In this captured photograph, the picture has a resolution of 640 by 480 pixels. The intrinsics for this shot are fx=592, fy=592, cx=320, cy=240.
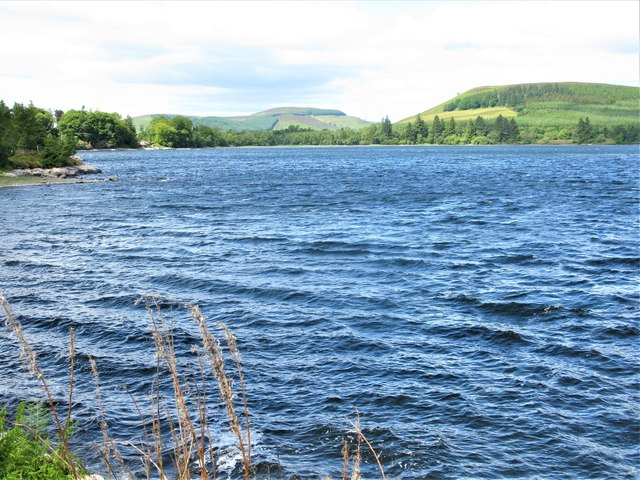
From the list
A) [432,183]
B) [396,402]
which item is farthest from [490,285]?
[432,183]

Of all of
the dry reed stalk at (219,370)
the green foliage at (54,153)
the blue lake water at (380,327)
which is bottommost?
the blue lake water at (380,327)

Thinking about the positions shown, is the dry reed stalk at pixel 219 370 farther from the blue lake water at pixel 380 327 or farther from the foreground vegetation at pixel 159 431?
the blue lake water at pixel 380 327

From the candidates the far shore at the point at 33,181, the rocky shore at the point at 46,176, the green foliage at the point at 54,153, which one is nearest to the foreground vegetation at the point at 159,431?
the far shore at the point at 33,181

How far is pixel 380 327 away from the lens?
1900cm

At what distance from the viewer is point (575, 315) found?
65.6 ft

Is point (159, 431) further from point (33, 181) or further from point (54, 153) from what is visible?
point (54, 153)

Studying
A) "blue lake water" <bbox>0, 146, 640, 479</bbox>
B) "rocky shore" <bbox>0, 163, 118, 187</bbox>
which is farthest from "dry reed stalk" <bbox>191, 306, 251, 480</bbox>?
"rocky shore" <bbox>0, 163, 118, 187</bbox>

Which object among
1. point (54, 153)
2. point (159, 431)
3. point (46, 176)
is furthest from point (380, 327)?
point (54, 153)

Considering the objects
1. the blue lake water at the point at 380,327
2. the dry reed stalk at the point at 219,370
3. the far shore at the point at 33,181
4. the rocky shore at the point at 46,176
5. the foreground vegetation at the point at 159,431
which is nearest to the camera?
the dry reed stalk at the point at 219,370

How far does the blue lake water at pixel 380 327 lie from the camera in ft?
39.8

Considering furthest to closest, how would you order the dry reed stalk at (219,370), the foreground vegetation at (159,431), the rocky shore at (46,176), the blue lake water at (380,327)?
1. the rocky shore at (46,176)
2. the blue lake water at (380,327)
3. the foreground vegetation at (159,431)
4. the dry reed stalk at (219,370)

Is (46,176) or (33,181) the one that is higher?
(46,176)

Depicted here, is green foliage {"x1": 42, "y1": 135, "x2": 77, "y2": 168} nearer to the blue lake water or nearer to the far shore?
the far shore

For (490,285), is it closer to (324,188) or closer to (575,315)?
(575,315)
